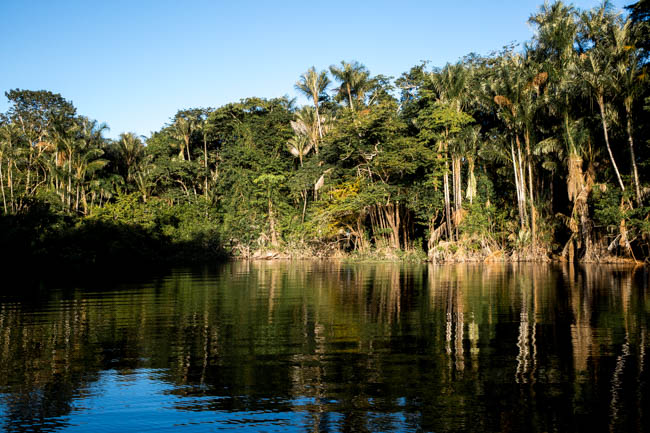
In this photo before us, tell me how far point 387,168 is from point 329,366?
3786 centimetres

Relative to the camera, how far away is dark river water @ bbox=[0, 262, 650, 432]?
5.86 meters

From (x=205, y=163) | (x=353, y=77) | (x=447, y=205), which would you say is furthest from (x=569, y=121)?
(x=205, y=163)

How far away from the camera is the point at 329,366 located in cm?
810

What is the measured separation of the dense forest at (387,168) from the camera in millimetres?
34438

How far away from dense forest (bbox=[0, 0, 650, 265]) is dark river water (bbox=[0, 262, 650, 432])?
21901mm

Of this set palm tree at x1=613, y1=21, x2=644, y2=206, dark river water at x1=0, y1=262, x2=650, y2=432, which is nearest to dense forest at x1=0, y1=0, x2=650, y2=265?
palm tree at x1=613, y1=21, x2=644, y2=206

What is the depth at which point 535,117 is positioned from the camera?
4019 centimetres

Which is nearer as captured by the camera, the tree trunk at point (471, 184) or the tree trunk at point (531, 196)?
the tree trunk at point (531, 196)

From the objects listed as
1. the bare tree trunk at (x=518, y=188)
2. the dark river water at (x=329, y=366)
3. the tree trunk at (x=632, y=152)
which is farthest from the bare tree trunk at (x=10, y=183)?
the tree trunk at (x=632, y=152)

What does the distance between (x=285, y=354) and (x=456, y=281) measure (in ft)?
52.0

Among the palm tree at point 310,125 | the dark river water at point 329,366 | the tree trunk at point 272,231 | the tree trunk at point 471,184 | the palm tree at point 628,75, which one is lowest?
the dark river water at point 329,366

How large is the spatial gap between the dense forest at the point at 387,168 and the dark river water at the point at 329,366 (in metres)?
21.9

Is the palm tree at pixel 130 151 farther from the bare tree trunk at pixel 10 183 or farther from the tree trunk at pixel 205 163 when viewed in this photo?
the bare tree trunk at pixel 10 183

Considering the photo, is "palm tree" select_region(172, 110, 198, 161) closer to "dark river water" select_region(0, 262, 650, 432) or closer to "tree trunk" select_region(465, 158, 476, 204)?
"tree trunk" select_region(465, 158, 476, 204)
